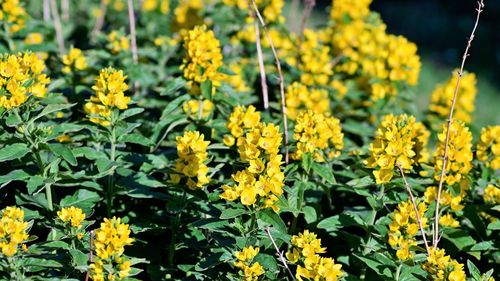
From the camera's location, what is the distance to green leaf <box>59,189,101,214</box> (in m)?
2.89

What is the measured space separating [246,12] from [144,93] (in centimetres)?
85

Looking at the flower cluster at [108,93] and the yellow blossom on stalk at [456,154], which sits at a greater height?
the flower cluster at [108,93]

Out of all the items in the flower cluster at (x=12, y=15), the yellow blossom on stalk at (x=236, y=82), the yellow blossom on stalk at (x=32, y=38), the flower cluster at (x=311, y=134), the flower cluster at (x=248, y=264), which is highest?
the flower cluster at (x=12, y=15)

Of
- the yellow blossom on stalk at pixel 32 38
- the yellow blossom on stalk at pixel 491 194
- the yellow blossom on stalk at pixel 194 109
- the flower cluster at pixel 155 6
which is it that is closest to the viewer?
the yellow blossom on stalk at pixel 491 194

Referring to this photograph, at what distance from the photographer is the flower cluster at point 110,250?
7.70ft

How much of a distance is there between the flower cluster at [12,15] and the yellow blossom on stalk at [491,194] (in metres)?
2.45

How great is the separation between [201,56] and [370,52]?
179cm

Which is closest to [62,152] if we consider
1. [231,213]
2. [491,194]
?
[231,213]

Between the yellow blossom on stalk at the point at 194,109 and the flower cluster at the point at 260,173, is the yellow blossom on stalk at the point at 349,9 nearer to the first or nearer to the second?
the yellow blossom on stalk at the point at 194,109

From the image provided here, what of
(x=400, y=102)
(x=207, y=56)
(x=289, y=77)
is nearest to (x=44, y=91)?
(x=207, y=56)

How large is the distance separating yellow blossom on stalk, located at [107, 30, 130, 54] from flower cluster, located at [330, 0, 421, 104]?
55.9 inches

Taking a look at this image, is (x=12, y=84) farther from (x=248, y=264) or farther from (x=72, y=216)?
(x=248, y=264)

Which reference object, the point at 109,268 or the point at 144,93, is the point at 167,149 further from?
the point at 109,268

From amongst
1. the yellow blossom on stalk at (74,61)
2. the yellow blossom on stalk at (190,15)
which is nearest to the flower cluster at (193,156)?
the yellow blossom on stalk at (74,61)
